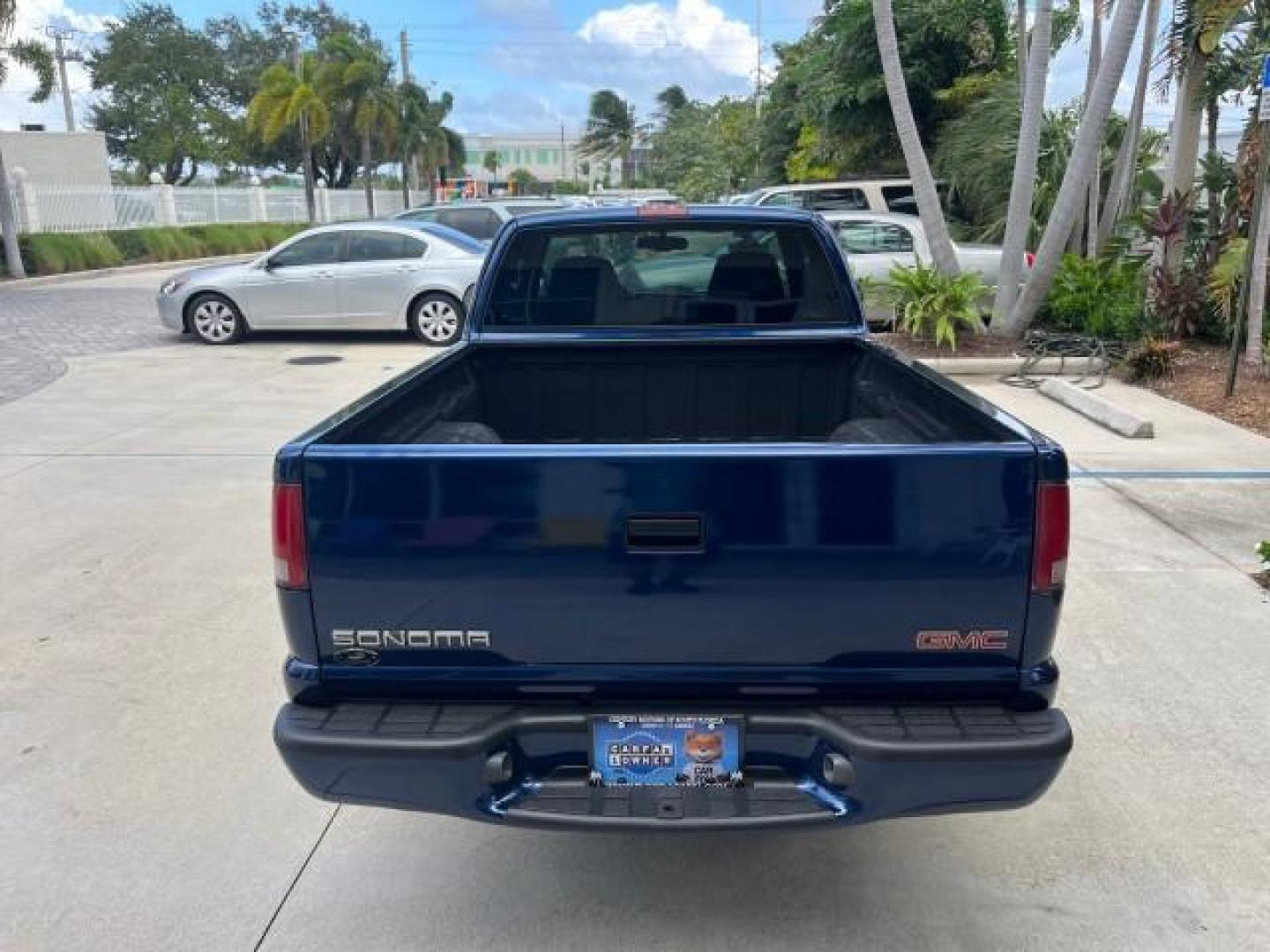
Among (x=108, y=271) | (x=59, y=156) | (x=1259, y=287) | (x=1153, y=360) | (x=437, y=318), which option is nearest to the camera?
(x=1259, y=287)

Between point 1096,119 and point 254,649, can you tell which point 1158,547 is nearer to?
point 254,649

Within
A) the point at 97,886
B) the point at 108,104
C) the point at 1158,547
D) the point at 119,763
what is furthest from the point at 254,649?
the point at 108,104

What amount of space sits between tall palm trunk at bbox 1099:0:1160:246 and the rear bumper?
451 inches

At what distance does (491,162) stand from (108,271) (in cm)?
9044

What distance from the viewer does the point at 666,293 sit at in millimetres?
4566

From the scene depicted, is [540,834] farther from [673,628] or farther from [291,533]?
[291,533]

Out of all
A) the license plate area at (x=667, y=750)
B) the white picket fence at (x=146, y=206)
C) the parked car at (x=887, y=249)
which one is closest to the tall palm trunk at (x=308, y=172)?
the white picket fence at (x=146, y=206)

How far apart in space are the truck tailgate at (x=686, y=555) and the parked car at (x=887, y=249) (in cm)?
A: 1025

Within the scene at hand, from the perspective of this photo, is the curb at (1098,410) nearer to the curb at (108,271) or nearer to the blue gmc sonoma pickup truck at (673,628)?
the blue gmc sonoma pickup truck at (673,628)

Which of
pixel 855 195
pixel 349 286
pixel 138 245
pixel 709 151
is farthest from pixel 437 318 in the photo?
pixel 709 151

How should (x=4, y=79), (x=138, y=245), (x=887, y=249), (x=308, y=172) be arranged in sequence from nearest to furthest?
(x=887, y=249) < (x=4, y=79) < (x=138, y=245) < (x=308, y=172)

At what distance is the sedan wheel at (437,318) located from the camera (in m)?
13.4

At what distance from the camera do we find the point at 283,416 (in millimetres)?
9320

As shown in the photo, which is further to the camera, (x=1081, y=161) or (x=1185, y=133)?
(x=1185, y=133)
